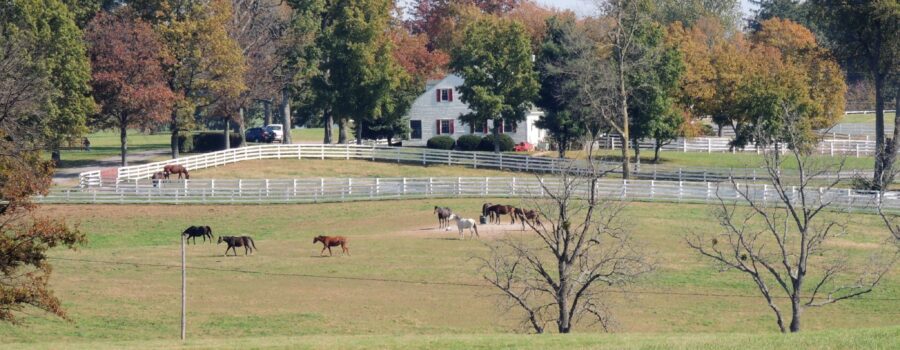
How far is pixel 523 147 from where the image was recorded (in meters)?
86.9

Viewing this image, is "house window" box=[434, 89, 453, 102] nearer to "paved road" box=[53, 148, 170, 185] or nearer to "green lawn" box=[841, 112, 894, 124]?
"paved road" box=[53, 148, 170, 185]

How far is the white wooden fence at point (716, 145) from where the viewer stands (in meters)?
87.9

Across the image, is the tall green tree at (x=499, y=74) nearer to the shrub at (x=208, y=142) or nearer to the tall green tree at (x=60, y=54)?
the shrub at (x=208, y=142)

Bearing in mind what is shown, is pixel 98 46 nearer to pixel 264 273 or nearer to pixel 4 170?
pixel 264 273

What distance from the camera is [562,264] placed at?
3084cm

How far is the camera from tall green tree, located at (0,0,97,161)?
220 feet

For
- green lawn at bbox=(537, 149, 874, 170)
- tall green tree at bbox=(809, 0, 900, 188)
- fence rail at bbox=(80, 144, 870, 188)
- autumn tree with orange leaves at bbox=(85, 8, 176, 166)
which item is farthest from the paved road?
tall green tree at bbox=(809, 0, 900, 188)

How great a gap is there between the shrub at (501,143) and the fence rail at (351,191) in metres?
22.7

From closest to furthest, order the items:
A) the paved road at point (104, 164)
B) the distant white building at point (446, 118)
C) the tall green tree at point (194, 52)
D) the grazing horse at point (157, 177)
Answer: the grazing horse at point (157, 177)
the paved road at point (104, 164)
the tall green tree at point (194, 52)
the distant white building at point (446, 118)

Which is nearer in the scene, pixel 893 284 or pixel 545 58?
pixel 893 284

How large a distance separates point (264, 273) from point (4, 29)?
33.3 meters

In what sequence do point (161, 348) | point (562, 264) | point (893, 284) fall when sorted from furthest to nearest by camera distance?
point (893, 284) < point (562, 264) < point (161, 348)

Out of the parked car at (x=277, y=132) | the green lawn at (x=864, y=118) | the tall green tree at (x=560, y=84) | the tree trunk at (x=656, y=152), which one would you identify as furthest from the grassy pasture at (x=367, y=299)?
the green lawn at (x=864, y=118)

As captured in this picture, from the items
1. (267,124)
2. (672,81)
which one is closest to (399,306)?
(672,81)
